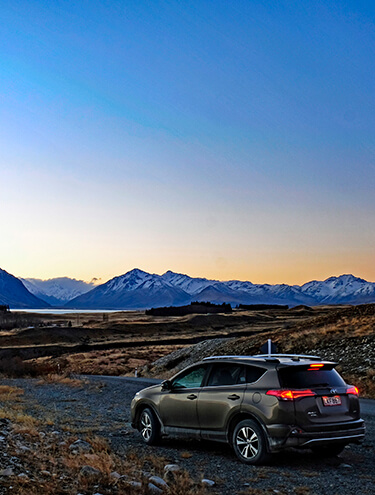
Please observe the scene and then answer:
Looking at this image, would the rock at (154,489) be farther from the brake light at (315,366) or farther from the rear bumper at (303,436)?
the brake light at (315,366)

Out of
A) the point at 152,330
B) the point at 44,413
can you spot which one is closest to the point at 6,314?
the point at 152,330

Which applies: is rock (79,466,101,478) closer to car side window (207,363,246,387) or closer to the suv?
the suv

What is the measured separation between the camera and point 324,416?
372 inches

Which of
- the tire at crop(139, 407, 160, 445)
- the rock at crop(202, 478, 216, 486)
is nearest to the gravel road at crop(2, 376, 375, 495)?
the rock at crop(202, 478, 216, 486)

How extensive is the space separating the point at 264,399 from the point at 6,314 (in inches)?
7843

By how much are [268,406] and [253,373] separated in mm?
791

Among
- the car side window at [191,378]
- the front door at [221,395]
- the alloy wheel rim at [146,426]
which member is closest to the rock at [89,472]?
the front door at [221,395]

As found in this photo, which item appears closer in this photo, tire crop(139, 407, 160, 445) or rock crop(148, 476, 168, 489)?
rock crop(148, 476, 168, 489)

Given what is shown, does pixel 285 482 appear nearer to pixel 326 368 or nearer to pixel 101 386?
pixel 326 368

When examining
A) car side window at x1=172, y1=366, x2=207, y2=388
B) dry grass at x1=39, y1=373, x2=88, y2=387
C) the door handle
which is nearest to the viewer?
the door handle

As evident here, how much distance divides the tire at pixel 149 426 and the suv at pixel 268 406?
675 millimetres

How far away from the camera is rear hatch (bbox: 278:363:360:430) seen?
30.6ft

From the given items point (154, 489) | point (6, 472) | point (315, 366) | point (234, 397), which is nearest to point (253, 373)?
point (234, 397)

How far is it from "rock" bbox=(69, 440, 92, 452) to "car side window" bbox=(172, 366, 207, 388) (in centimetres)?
210
